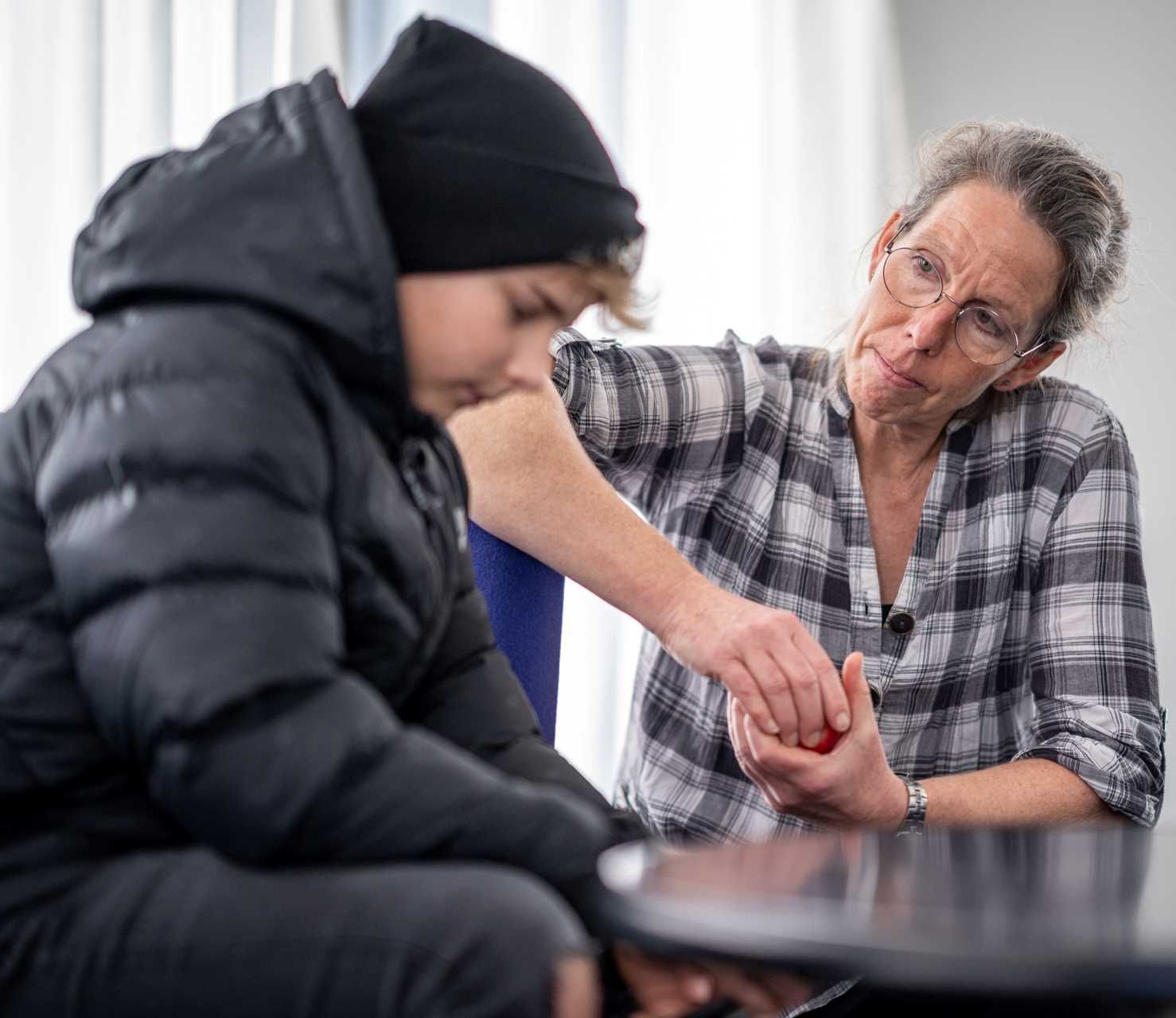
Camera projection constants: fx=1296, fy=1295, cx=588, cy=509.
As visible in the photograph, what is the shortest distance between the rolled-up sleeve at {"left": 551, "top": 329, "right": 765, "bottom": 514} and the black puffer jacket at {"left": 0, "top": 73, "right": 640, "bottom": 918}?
0.64 metres

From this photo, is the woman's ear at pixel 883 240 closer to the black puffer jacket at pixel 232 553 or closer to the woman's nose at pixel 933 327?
the woman's nose at pixel 933 327

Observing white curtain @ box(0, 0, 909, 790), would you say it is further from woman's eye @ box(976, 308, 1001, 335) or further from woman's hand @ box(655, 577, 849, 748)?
woman's hand @ box(655, 577, 849, 748)

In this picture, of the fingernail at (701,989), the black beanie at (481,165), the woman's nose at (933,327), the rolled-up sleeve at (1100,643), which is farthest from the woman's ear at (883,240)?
the fingernail at (701,989)

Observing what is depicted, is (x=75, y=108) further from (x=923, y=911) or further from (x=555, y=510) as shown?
(x=923, y=911)

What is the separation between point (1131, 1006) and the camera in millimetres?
514

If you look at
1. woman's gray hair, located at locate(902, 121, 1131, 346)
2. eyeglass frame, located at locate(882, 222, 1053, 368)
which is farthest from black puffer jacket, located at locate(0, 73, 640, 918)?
woman's gray hair, located at locate(902, 121, 1131, 346)

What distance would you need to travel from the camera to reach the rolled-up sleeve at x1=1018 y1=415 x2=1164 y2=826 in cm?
136

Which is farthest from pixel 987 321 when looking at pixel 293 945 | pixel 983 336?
pixel 293 945

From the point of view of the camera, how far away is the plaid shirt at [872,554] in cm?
145

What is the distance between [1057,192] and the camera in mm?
1438

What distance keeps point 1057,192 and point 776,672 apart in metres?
0.69

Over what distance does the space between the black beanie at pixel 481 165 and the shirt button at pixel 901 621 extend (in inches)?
31.8

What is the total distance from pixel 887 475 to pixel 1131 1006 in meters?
1.08

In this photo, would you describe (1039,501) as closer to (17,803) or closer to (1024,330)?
(1024,330)
